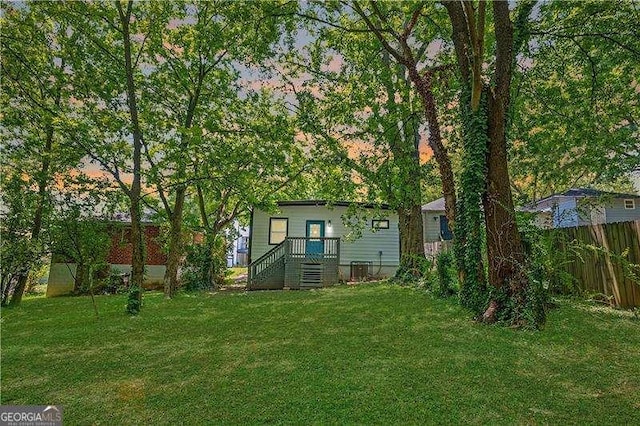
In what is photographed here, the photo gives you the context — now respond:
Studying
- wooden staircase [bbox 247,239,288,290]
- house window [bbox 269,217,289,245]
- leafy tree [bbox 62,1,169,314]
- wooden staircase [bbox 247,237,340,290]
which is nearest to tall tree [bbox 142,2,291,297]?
leafy tree [bbox 62,1,169,314]

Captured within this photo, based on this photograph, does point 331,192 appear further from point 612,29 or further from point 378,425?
point 378,425

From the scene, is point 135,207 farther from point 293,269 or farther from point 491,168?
point 491,168

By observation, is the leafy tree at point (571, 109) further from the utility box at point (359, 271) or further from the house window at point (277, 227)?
the house window at point (277, 227)

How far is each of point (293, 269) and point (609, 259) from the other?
10.4 metres

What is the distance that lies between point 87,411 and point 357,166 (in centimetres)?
1019

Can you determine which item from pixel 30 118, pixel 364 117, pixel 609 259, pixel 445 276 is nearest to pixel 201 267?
pixel 30 118

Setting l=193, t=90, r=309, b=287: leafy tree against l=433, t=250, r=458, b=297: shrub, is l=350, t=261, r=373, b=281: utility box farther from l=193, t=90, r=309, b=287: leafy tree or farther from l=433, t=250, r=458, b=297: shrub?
l=433, t=250, r=458, b=297: shrub

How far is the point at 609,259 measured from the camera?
6.52 meters

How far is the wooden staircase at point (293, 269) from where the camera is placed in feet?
46.3

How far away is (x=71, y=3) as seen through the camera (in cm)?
Result: 862

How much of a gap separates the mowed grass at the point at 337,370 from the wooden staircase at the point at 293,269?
23.6ft

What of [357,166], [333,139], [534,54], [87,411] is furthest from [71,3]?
[534,54]

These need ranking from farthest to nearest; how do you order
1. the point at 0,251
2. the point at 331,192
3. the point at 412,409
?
the point at 331,192, the point at 0,251, the point at 412,409

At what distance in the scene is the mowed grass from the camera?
9.91ft
